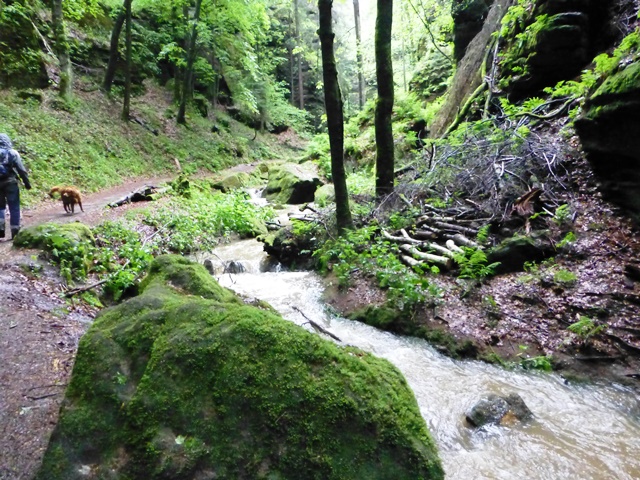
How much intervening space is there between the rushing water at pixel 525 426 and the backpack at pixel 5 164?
7.48m

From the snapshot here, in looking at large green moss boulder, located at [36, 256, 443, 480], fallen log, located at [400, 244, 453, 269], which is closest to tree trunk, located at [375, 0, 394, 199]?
fallen log, located at [400, 244, 453, 269]

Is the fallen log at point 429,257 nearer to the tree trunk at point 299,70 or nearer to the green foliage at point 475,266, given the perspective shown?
the green foliage at point 475,266

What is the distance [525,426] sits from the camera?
405cm

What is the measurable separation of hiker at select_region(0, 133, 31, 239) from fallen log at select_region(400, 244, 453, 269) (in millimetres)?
8000

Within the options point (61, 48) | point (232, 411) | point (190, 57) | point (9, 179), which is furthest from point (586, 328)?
point (190, 57)

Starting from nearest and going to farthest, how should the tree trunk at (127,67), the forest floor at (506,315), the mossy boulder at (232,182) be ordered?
the forest floor at (506,315)
the tree trunk at (127,67)
the mossy boulder at (232,182)

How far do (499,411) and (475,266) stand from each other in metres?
3.04

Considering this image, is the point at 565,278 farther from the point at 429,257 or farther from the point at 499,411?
the point at 499,411

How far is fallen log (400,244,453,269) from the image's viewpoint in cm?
712

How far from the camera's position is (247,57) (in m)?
24.0

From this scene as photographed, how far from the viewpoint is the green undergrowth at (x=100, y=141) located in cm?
1305

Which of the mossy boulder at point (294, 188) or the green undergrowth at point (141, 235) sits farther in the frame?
the mossy boulder at point (294, 188)

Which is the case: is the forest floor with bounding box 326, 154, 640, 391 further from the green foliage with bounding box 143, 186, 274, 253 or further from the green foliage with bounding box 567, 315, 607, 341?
the green foliage with bounding box 143, 186, 274, 253

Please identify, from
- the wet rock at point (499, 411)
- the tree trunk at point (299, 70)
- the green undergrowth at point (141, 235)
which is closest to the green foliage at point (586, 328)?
the wet rock at point (499, 411)
